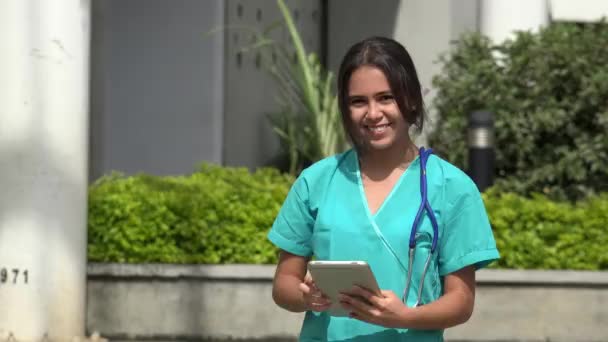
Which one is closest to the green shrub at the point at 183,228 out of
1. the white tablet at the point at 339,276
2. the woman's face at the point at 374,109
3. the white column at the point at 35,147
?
the white column at the point at 35,147

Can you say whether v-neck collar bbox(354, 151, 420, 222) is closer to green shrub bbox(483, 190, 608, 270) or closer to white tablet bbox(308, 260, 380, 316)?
white tablet bbox(308, 260, 380, 316)

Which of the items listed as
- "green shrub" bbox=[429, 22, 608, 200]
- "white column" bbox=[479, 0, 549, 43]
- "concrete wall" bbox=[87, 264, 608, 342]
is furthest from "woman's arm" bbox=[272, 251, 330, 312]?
"white column" bbox=[479, 0, 549, 43]

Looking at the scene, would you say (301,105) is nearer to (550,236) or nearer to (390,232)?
(550,236)

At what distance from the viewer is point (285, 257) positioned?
3.21m

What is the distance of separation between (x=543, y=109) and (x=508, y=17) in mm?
1168

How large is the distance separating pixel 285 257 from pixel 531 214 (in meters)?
4.75

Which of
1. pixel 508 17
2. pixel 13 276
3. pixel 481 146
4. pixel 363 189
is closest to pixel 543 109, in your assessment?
pixel 481 146

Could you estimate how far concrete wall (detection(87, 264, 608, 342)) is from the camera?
7.66 meters

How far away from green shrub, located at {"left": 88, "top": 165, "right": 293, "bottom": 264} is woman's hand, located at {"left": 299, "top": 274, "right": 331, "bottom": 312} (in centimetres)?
470

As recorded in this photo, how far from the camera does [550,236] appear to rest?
778cm

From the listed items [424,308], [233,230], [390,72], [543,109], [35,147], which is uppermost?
[390,72]

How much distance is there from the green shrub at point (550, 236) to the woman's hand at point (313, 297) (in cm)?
477

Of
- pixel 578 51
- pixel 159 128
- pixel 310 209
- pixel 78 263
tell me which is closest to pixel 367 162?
pixel 310 209

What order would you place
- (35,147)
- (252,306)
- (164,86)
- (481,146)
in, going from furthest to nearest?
(164,86) < (481,146) < (252,306) < (35,147)
